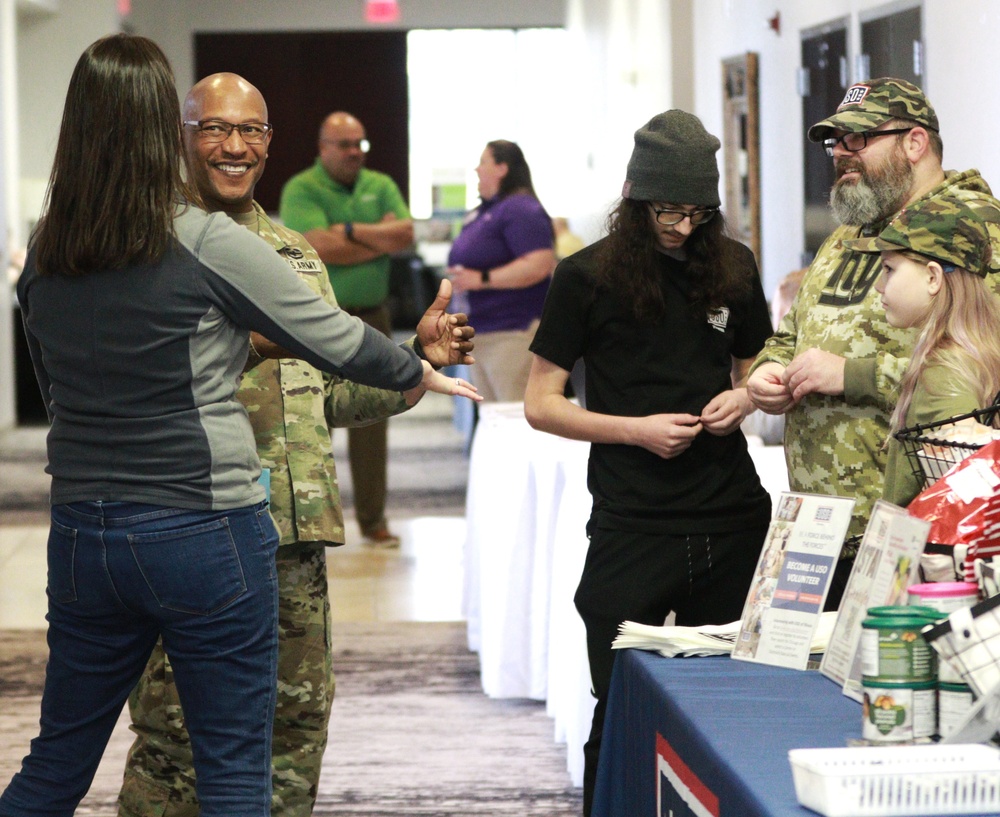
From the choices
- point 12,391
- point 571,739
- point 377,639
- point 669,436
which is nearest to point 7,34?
point 12,391

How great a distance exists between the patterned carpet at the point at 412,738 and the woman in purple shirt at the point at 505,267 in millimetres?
1484

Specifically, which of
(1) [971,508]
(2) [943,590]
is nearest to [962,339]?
(1) [971,508]

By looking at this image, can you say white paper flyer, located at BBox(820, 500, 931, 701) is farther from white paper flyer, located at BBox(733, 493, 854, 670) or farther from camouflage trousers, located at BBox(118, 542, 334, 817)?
camouflage trousers, located at BBox(118, 542, 334, 817)

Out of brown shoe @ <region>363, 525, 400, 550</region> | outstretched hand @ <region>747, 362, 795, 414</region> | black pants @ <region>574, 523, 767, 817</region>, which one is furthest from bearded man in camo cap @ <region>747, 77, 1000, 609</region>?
brown shoe @ <region>363, 525, 400, 550</region>

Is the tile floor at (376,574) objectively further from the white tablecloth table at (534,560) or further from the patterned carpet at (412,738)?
the white tablecloth table at (534,560)

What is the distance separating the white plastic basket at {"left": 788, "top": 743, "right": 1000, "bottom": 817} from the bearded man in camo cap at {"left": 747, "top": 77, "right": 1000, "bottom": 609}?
0.97m

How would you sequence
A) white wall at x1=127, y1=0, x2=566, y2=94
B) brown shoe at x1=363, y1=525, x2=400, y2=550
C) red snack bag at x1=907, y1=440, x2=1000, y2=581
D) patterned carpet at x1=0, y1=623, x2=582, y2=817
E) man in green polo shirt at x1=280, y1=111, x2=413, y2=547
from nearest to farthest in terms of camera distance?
red snack bag at x1=907, y1=440, x2=1000, y2=581
patterned carpet at x1=0, y1=623, x2=582, y2=817
man in green polo shirt at x1=280, y1=111, x2=413, y2=547
brown shoe at x1=363, y1=525, x2=400, y2=550
white wall at x1=127, y1=0, x2=566, y2=94

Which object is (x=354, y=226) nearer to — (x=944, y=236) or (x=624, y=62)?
(x=944, y=236)

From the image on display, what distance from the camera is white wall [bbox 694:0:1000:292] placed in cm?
388

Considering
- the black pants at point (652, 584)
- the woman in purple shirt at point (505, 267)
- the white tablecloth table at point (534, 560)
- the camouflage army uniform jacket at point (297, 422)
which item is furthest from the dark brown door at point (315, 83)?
the black pants at point (652, 584)

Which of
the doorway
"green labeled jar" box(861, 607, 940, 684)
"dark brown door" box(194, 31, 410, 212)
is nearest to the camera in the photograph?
"green labeled jar" box(861, 607, 940, 684)

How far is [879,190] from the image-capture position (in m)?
2.24

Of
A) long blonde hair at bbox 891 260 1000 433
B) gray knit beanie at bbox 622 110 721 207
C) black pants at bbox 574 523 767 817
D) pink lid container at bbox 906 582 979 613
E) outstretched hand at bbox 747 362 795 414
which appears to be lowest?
black pants at bbox 574 523 767 817

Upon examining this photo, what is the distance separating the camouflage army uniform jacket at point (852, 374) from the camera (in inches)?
84.2
